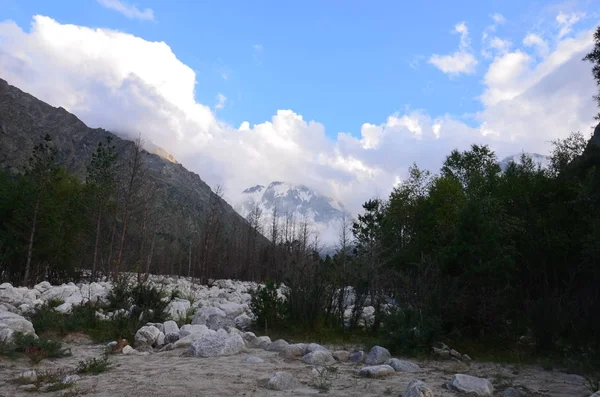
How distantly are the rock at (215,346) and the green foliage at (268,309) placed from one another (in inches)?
122

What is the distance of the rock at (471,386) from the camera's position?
515cm

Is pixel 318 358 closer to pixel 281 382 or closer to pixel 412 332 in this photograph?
pixel 281 382

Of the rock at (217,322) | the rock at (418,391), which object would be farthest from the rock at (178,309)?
the rock at (418,391)

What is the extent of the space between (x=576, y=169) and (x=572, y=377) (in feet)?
15.1

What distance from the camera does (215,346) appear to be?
7.41m

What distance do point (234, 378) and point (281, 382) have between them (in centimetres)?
75

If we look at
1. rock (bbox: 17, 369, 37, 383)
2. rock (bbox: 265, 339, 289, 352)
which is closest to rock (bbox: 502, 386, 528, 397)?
rock (bbox: 265, 339, 289, 352)

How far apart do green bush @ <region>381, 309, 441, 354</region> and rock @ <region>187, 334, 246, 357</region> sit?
2.82 meters

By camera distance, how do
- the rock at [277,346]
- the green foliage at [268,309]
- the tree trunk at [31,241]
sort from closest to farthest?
the rock at [277,346], the green foliage at [268,309], the tree trunk at [31,241]

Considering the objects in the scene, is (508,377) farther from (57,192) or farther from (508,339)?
(57,192)

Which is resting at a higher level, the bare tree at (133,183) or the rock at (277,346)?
the bare tree at (133,183)

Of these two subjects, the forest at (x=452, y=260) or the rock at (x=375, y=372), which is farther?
the forest at (x=452, y=260)

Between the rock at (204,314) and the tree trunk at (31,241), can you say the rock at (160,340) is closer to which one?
the rock at (204,314)

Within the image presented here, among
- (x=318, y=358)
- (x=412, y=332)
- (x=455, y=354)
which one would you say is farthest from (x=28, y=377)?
(x=455, y=354)
